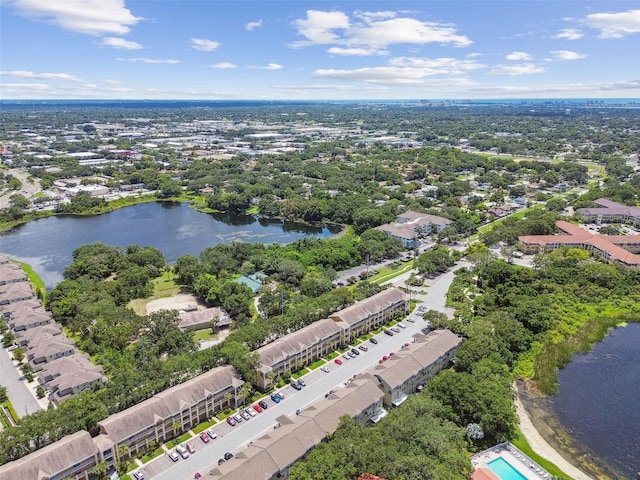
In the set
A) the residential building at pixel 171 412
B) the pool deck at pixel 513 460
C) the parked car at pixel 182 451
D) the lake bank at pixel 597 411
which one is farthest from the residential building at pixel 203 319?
the lake bank at pixel 597 411

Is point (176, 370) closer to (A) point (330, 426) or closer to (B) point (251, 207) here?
(A) point (330, 426)

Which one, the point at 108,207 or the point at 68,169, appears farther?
the point at 68,169

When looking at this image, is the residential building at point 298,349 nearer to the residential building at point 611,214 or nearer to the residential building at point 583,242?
the residential building at point 583,242

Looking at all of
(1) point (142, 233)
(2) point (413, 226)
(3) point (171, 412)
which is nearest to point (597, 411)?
(3) point (171, 412)

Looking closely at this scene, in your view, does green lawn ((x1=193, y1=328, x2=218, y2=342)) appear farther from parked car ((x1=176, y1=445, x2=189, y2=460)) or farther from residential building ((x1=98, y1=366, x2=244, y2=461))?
parked car ((x1=176, y1=445, x2=189, y2=460))

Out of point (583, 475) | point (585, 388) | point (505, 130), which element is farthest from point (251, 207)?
point (505, 130)

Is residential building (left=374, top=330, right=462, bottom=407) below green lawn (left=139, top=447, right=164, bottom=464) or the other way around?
the other way around

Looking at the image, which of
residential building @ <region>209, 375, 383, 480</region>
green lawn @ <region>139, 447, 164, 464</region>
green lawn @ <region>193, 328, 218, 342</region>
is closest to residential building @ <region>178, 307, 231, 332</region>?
green lawn @ <region>193, 328, 218, 342</region>
